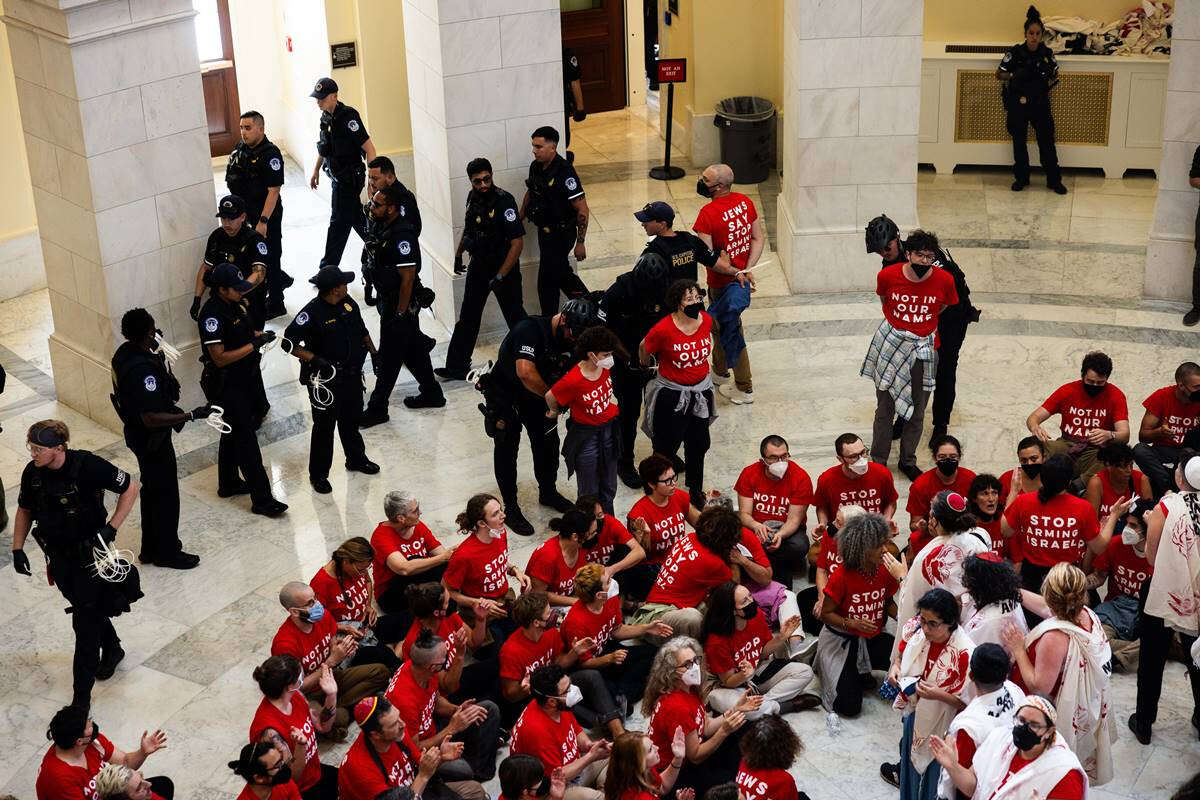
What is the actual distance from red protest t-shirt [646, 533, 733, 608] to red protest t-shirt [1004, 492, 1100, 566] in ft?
4.95

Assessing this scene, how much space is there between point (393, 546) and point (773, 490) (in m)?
2.12

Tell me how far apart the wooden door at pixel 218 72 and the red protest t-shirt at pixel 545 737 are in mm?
10734

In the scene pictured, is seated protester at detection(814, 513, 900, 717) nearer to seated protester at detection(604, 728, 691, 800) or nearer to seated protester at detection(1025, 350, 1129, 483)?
seated protester at detection(604, 728, 691, 800)

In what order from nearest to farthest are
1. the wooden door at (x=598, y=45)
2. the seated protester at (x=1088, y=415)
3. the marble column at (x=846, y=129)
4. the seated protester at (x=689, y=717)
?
the seated protester at (x=689, y=717) < the seated protester at (x=1088, y=415) < the marble column at (x=846, y=129) < the wooden door at (x=598, y=45)

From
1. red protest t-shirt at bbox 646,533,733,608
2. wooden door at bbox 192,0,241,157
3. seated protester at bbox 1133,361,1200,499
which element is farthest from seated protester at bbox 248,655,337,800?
wooden door at bbox 192,0,241,157

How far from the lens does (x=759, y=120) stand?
15.3 m

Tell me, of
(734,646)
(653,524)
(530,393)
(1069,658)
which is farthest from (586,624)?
(1069,658)

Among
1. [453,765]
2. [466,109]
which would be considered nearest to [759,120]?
[466,109]

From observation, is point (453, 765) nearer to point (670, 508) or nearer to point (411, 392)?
point (670, 508)

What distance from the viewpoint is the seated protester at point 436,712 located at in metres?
7.17

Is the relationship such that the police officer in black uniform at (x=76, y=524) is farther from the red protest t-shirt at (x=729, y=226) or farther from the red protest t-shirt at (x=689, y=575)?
the red protest t-shirt at (x=729, y=226)

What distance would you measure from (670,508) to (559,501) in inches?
54.8

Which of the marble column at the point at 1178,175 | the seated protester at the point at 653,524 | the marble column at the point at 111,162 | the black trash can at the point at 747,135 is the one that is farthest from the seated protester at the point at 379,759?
the black trash can at the point at 747,135

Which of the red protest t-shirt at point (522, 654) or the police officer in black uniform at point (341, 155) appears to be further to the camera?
A: the police officer in black uniform at point (341, 155)
